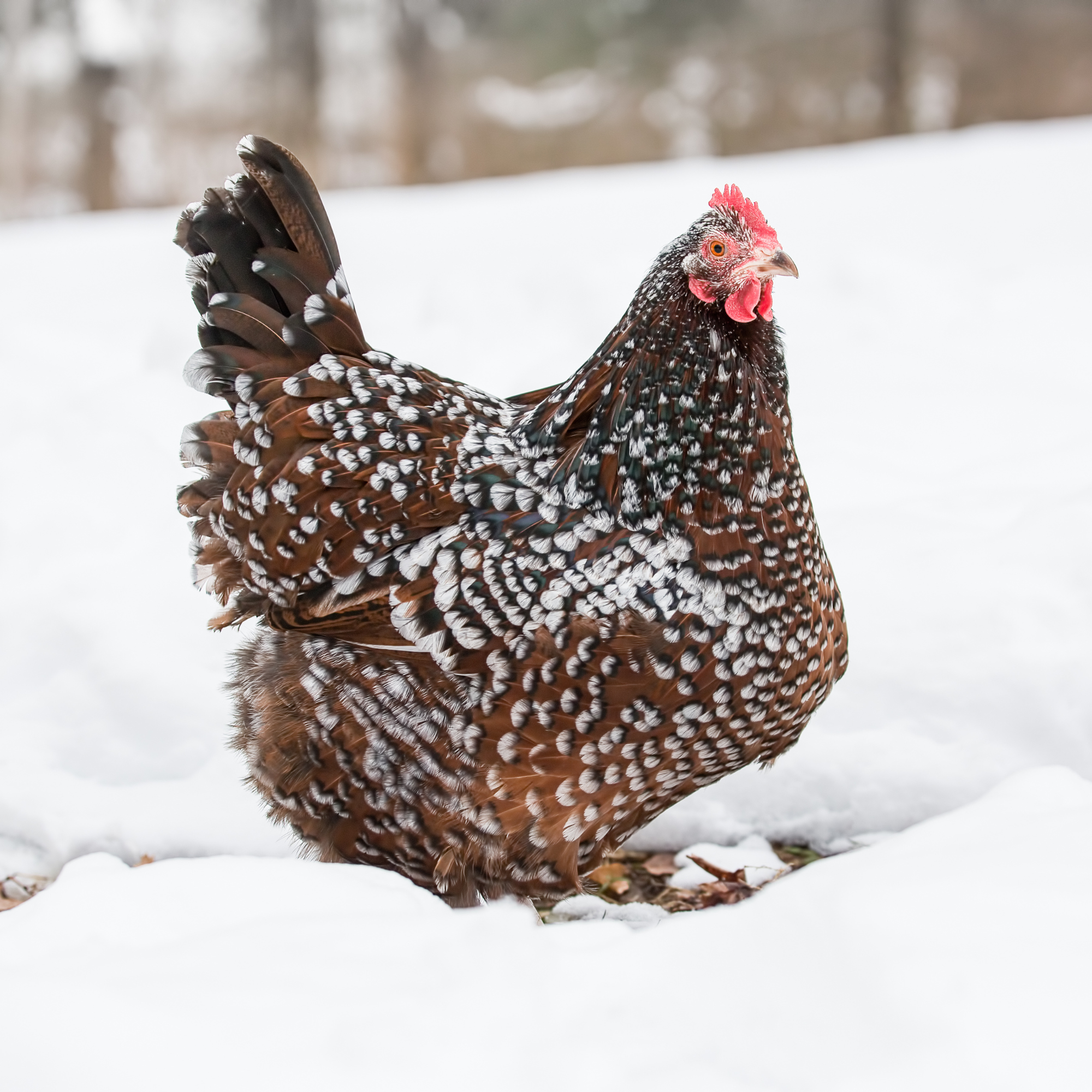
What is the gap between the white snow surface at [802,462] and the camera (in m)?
3.10

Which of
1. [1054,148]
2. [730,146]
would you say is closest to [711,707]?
[1054,148]

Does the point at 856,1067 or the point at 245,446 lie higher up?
the point at 245,446

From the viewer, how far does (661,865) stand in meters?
3.18

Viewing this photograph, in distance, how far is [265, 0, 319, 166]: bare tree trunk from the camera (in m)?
10.7

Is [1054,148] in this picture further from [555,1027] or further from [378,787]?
[555,1027]

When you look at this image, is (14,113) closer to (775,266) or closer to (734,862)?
(775,266)

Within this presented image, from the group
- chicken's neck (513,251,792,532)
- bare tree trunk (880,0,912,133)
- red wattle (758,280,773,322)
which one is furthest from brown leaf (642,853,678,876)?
bare tree trunk (880,0,912,133)

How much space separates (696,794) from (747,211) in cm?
174

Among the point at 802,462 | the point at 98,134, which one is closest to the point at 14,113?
the point at 98,134

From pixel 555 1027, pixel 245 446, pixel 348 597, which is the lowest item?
pixel 555 1027

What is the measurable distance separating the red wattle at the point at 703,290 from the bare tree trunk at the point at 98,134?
32.9 ft

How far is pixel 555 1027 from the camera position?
1.45 meters

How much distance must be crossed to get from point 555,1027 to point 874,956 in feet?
Answer: 1.51

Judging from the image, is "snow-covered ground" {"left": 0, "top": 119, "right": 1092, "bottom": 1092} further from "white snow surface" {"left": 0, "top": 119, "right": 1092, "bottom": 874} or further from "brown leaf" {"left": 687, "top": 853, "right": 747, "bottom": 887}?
"brown leaf" {"left": 687, "top": 853, "right": 747, "bottom": 887}
